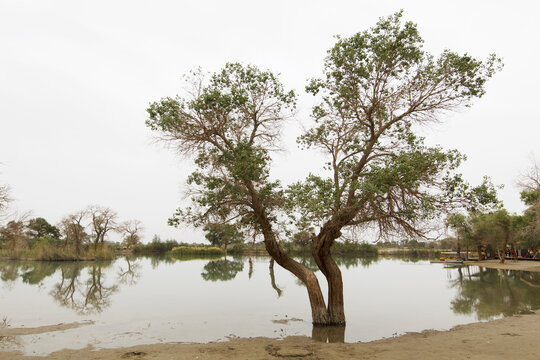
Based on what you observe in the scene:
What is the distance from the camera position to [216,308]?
49.2 ft

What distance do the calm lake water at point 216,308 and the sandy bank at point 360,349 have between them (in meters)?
1.05

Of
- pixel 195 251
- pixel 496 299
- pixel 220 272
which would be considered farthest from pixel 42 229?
pixel 496 299

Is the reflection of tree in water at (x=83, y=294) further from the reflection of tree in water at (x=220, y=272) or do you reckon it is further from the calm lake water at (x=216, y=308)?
the reflection of tree in water at (x=220, y=272)

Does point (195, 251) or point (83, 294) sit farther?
point (195, 251)

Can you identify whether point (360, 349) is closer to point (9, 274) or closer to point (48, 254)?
point (9, 274)

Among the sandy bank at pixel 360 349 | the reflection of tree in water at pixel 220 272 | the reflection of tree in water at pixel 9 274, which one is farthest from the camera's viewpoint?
the reflection of tree in water at pixel 220 272

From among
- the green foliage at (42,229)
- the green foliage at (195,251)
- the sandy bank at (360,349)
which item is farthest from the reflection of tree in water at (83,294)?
the green foliage at (42,229)

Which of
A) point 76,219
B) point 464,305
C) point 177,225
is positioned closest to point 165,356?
point 177,225

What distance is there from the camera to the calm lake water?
10.3m

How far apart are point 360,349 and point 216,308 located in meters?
8.31

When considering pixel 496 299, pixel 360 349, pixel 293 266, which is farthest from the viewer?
pixel 496 299

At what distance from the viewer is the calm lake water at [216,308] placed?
1034 centimetres

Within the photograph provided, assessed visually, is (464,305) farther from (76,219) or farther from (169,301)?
(76,219)

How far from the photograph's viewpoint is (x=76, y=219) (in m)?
45.1
